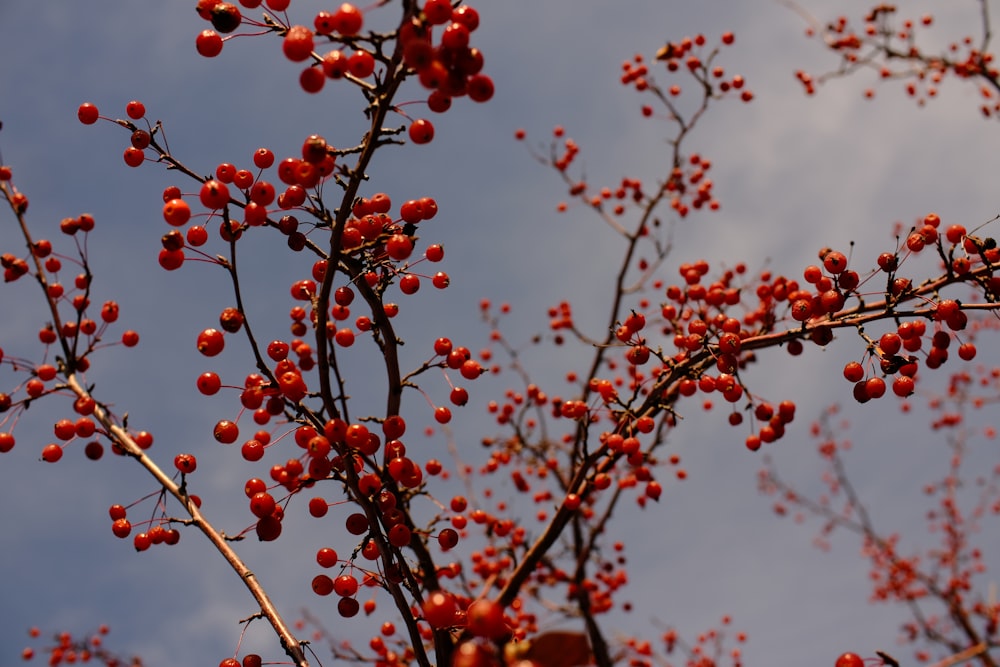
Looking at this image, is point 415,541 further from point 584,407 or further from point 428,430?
point 428,430

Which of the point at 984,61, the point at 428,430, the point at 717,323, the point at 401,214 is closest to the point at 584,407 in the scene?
the point at 717,323

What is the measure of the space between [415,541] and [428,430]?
826 cm

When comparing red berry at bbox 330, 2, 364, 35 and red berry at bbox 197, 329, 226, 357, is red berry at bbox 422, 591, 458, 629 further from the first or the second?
red berry at bbox 330, 2, 364, 35

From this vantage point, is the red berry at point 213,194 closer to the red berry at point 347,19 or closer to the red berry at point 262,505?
the red berry at point 347,19

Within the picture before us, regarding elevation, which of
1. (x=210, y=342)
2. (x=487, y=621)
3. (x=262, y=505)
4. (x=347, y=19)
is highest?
(x=347, y=19)

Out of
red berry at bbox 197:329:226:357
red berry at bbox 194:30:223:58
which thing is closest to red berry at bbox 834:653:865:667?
red berry at bbox 197:329:226:357

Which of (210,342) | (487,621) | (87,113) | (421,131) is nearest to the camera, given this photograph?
(487,621)

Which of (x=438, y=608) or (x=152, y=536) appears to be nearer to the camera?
(x=438, y=608)

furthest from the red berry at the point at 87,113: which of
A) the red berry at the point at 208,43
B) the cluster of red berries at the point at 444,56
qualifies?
the cluster of red berries at the point at 444,56

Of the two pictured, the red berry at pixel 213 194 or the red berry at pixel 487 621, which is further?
the red berry at pixel 213 194

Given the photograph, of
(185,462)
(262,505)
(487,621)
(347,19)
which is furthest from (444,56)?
(185,462)

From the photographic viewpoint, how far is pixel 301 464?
12.3ft

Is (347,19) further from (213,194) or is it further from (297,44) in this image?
(213,194)

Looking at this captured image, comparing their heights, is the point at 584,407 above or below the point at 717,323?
below
